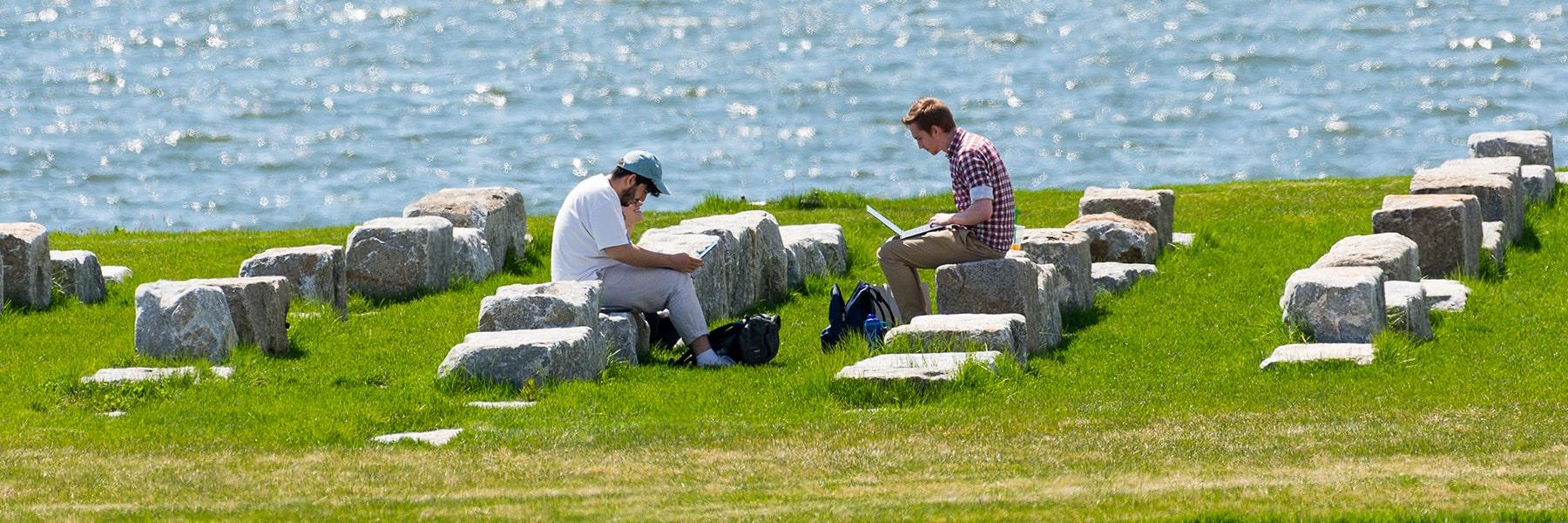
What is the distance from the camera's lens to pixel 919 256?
554 inches

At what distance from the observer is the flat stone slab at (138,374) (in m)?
12.3

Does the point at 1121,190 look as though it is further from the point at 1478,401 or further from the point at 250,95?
the point at 250,95

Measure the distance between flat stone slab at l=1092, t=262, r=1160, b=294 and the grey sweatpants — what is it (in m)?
4.00

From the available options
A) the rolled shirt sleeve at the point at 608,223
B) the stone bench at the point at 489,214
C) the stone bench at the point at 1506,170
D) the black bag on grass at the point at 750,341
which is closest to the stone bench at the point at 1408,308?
the black bag on grass at the point at 750,341

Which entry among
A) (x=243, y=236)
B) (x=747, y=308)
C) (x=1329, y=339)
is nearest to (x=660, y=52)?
(x=243, y=236)

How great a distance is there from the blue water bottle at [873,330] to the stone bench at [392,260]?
4.44 meters

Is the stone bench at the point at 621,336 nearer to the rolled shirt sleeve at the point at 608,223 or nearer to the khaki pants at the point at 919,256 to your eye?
the rolled shirt sleeve at the point at 608,223

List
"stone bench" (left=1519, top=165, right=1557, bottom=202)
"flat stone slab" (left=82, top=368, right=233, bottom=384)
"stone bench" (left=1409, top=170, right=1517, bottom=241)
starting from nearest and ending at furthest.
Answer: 1. "flat stone slab" (left=82, top=368, right=233, bottom=384)
2. "stone bench" (left=1409, top=170, right=1517, bottom=241)
3. "stone bench" (left=1519, top=165, right=1557, bottom=202)

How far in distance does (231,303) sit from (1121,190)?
8.64 m

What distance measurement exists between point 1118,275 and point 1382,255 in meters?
2.36

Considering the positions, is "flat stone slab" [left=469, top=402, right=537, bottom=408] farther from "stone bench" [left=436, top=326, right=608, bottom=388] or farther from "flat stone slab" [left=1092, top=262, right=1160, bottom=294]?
"flat stone slab" [left=1092, top=262, right=1160, bottom=294]

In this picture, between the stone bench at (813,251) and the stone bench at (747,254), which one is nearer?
the stone bench at (747,254)

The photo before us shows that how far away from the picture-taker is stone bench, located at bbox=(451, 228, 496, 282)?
57.0 feet

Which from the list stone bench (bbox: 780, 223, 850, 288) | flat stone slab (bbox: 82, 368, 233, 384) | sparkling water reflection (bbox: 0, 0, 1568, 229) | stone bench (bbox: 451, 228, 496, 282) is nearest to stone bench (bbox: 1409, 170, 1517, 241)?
stone bench (bbox: 780, 223, 850, 288)
